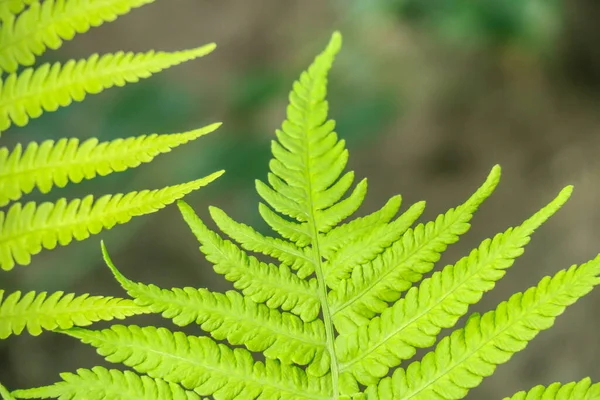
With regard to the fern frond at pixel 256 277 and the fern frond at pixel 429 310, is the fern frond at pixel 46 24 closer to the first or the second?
the fern frond at pixel 256 277

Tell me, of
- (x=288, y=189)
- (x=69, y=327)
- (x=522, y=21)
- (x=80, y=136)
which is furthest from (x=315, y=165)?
(x=522, y=21)

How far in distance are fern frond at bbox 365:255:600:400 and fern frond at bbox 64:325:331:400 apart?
5.0 inches

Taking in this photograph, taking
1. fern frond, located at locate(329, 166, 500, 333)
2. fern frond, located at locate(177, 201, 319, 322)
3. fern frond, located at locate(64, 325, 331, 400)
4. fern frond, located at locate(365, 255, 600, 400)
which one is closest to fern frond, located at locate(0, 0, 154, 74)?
fern frond, located at locate(177, 201, 319, 322)

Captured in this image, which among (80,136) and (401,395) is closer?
(401,395)

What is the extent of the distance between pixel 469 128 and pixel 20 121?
15.9 ft

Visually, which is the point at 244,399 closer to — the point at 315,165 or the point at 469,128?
the point at 315,165

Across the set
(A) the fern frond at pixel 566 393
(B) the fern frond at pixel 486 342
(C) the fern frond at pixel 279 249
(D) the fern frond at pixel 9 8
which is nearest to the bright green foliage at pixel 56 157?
(D) the fern frond at pixel 9 8

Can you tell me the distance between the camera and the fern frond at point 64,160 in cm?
101

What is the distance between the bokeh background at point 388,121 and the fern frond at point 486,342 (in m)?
2.77

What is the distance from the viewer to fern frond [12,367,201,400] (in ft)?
3.14

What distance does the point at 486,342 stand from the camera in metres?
1.00

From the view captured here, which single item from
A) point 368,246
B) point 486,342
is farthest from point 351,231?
point 486,342

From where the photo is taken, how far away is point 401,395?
1.01 metres

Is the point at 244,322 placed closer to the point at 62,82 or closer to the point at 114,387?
the point at 114,387
